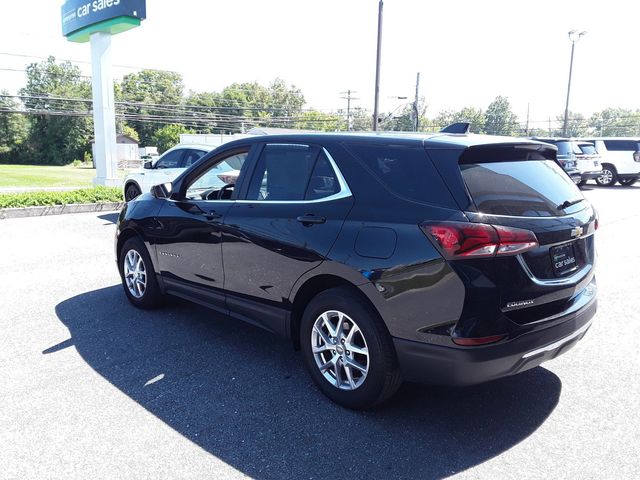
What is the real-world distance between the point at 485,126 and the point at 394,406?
98.9 metres

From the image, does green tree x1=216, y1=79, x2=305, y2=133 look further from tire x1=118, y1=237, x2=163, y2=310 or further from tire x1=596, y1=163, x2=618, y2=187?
tire x1=118, y1=237, x2=163, y2=310

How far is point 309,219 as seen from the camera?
337 centimetres

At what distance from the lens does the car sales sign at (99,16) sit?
767 inches

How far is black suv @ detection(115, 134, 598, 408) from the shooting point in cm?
273

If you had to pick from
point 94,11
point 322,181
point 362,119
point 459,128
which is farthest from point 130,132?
point 322,181

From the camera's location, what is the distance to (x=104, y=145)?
69.6 ft

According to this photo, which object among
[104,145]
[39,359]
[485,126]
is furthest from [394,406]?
[485,126]

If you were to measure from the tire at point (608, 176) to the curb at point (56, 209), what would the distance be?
19002 millimetres

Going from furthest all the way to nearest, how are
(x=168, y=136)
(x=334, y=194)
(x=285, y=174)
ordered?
(x=168, y=136), (x=285, y=174), (x=334, y=194)

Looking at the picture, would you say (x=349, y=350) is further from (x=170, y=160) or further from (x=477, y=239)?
(x=170, y=160)

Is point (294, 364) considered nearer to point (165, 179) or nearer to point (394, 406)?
point (394, 406)

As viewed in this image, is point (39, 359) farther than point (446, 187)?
Yes

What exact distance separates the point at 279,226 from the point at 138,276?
2.28 metres

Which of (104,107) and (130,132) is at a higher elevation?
(130,132)
